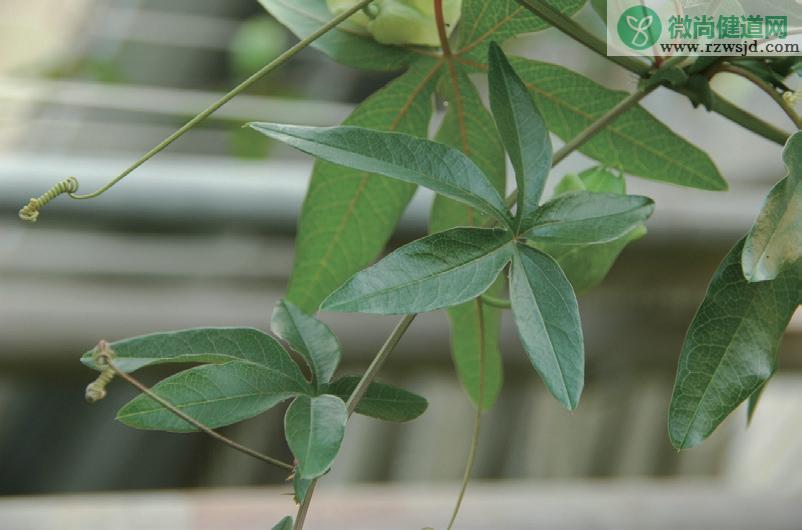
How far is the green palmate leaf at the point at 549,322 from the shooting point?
0.57 ft

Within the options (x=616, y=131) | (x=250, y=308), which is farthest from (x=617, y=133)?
(x=250, y=308)

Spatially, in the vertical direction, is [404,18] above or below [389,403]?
above

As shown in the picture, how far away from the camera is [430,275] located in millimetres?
184

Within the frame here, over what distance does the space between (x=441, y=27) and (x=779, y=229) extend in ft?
0.38

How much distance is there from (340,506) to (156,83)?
3.68 ft

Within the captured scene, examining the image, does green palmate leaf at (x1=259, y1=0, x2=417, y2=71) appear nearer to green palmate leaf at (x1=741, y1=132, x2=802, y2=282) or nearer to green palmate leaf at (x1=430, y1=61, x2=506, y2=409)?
green palmate leaf at (x1=430, y1=61, x2=506, y2=409)

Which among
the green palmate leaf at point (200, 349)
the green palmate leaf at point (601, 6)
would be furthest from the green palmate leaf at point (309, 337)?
the green palmate leaf at point (601, 6)

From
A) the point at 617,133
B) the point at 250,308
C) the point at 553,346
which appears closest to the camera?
the point at 553,346

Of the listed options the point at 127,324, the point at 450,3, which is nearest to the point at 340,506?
the point at 127,324

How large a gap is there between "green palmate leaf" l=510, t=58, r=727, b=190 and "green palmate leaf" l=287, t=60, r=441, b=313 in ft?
→ 0.11

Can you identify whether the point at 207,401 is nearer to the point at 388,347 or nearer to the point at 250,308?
the point at 388,347

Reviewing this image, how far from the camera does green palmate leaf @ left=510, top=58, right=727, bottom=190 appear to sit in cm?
Result: 27

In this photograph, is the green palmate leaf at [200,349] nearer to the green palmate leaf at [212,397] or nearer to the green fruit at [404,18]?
→ the green palmate leaf at [212,397]

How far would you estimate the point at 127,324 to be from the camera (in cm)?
90
